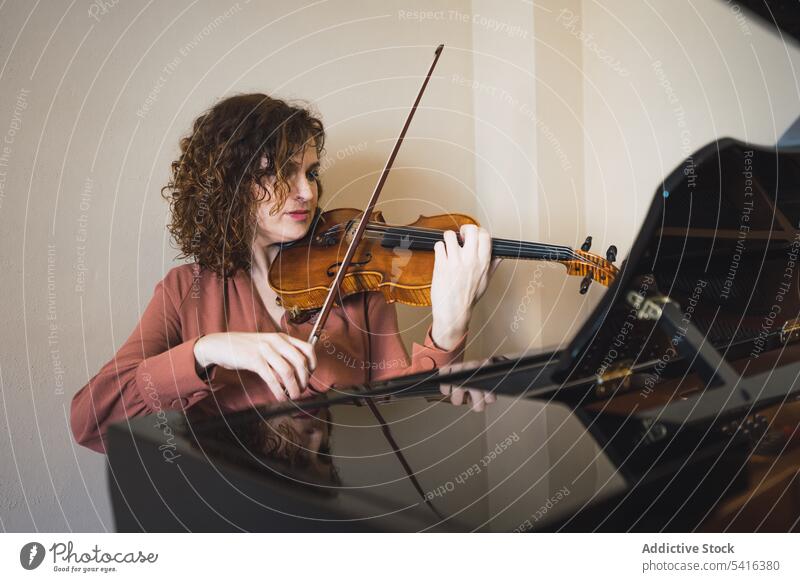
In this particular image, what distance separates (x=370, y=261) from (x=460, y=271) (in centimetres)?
10

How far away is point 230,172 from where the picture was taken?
2.19 feet

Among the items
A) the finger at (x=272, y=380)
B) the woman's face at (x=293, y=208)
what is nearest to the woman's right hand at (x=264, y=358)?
the finger at (x=272, y=380)

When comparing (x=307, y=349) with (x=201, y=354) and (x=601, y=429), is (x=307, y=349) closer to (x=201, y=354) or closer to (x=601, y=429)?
(x=201, y=354)

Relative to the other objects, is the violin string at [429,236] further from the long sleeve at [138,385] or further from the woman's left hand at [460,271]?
the long sleeve at [138,385]

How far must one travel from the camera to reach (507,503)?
0.43 meters

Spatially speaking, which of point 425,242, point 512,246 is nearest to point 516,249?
point 512,246

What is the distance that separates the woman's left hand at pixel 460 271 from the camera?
0.72 metres

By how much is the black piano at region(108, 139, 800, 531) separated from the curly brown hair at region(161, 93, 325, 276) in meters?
0.18

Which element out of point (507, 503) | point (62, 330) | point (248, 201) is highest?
point (248, 201)

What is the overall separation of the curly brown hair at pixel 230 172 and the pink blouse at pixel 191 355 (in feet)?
0.10

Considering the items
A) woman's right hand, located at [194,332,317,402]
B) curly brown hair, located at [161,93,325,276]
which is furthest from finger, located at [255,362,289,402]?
curly brown hair, located at [161,93,325,276]
